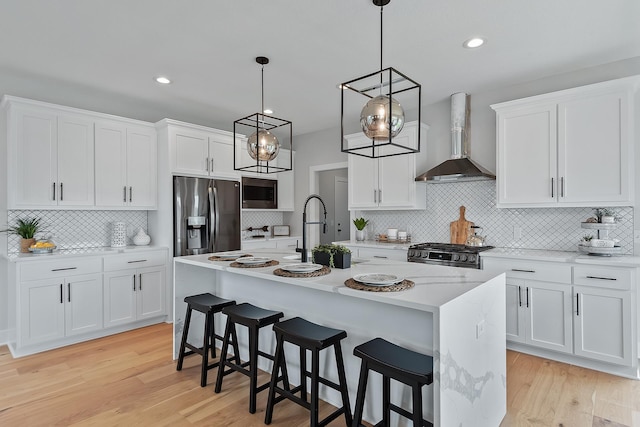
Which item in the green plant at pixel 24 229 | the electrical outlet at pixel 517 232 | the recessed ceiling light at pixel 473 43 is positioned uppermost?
the recessed ceiling light at pixel 473 43

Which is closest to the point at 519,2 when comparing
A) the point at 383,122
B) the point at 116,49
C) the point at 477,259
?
the point at 383,122

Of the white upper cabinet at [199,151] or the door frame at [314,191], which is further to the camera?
the door frame at [314,191]

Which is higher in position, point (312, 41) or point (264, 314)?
point (312, 41)

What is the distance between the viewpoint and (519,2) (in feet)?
7.60

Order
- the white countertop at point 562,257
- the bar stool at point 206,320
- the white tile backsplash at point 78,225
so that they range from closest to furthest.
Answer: the bar stool at point 206,320, the white countertop at point 562,257, the white tile backsplash at point 78,225

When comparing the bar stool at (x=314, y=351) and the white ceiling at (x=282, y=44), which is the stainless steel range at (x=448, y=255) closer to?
the white ceiling at (x=282, y=44)

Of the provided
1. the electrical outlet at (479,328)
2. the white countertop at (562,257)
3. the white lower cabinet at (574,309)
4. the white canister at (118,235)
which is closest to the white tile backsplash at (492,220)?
the white countertop at (562,257)

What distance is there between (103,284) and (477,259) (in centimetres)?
387

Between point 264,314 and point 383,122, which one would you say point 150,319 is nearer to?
point 264,314

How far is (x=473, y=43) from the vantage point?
287 centimetres

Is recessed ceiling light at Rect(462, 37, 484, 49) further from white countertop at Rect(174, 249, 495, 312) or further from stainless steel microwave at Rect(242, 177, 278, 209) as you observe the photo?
stainless steel microwave at Rect(242, 177, 278, 209)

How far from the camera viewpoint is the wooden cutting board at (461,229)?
13.7 feet

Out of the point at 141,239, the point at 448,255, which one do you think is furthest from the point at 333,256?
the point at 141,239

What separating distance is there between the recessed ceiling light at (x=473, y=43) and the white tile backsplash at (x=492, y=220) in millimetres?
1658
